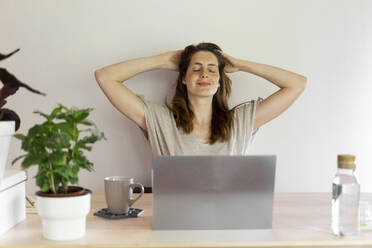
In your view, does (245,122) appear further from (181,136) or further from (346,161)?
(346,161)

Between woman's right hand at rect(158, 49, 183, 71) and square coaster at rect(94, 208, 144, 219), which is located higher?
woman's right hand at rect(158, 49, 183, 71)

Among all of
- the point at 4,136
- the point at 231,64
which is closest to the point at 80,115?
the point at 4,136

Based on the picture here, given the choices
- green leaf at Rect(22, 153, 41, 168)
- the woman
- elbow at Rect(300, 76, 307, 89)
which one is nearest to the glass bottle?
green leaf at Rect(22, 153, 41, 168)

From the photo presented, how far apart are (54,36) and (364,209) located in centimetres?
168

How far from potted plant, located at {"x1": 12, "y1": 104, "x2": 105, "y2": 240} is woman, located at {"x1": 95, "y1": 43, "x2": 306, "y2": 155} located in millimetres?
861

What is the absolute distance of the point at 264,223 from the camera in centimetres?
105

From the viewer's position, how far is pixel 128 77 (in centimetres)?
187

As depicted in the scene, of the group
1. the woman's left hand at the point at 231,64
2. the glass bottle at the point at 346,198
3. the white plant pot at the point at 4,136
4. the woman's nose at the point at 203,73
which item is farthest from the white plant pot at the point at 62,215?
the woman's left hand at the point at 231,64

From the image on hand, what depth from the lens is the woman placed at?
1831 mm

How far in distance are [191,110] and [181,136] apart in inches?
6.3

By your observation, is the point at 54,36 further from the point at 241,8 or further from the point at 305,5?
the point at 305,5

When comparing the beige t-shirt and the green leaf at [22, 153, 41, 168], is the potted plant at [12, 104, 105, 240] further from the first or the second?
the beige t-shirt

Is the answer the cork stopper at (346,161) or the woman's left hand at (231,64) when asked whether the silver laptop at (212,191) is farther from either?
the woman's left hand at (231,64)

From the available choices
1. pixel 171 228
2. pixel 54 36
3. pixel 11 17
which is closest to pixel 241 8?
pixel 54 36
